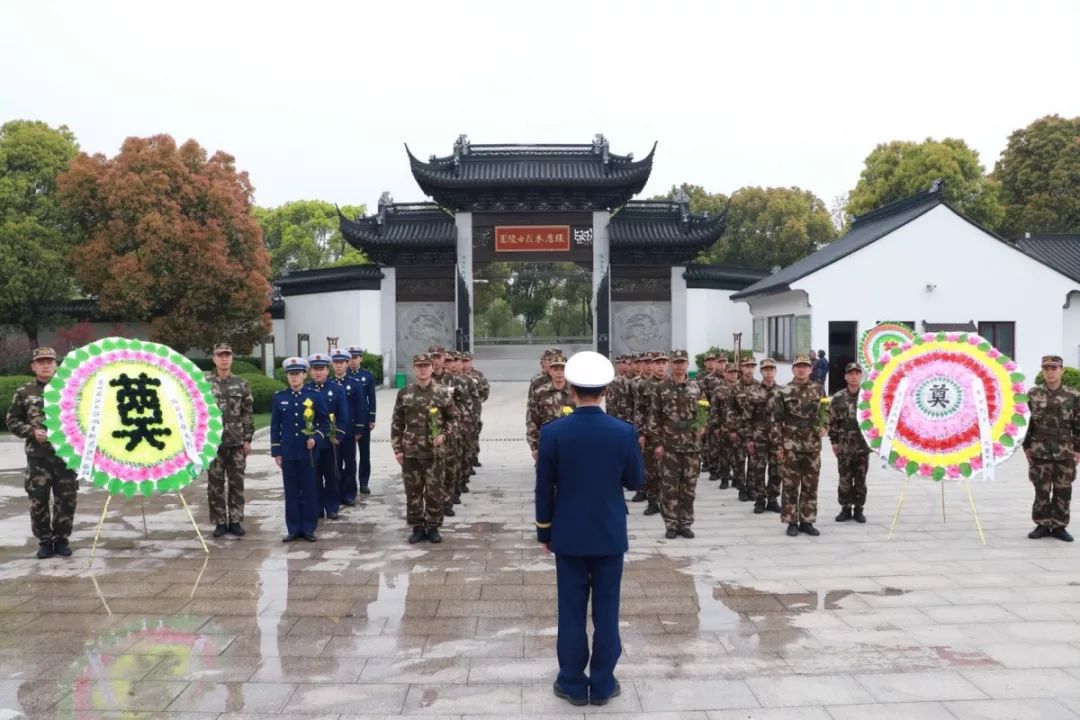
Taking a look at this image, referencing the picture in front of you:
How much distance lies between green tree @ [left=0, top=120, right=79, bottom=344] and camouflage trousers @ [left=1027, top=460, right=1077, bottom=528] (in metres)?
23.5

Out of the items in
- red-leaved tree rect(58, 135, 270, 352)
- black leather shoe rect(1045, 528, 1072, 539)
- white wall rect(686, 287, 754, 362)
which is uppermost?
red-leaved tree rect(58, 135, 270, 352)

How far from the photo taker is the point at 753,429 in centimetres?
951

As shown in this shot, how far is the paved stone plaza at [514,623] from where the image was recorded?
426 cm

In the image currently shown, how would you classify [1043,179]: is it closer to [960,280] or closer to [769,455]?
[960,280]

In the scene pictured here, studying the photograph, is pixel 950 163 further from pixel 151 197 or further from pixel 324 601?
pixel 324 601

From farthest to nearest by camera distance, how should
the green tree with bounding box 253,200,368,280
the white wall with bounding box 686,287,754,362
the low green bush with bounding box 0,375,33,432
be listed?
the green tree with bounding box 253,200,368,280, the white wall with bounding box 686,287,754,362, the low green bush with bounding box 0,375,33,432

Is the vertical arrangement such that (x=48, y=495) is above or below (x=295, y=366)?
below

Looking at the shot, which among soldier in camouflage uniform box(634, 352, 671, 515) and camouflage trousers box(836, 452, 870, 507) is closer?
soldier in camouflage uniform box(634, 352, 671, 515)

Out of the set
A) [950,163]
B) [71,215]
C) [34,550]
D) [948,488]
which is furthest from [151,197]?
[950,163]

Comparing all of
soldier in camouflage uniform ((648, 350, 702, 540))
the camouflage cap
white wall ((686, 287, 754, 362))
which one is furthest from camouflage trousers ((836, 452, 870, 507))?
white wall ((686, 287, 754, 362))

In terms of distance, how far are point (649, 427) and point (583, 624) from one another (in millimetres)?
4408

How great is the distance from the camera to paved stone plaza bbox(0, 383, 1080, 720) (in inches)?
168

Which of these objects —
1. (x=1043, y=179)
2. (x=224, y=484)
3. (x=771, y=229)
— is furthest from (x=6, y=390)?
(x=1043, y=179)

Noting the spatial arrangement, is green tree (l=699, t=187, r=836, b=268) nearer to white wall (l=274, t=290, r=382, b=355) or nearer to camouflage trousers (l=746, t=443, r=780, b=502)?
white wall (l=274, t=290, r=382, b=355)
